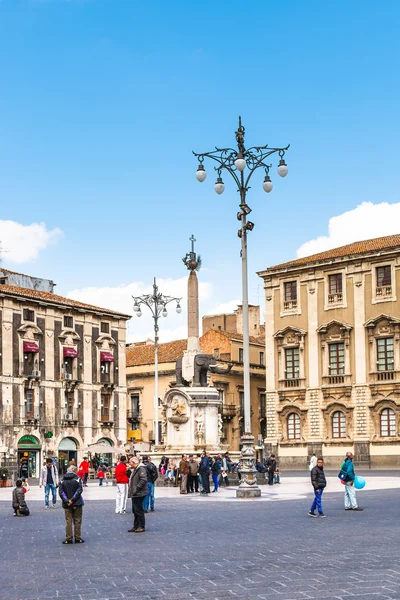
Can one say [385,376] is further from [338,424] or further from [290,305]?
[290,305]

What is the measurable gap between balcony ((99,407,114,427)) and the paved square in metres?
43.7

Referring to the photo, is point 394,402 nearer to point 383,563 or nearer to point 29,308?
point 29,308

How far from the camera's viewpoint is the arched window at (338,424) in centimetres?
6050

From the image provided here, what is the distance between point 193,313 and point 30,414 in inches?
998

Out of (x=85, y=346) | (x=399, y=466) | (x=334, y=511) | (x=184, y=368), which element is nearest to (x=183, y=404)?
(x=184, y=368)

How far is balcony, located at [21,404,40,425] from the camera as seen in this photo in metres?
60.3

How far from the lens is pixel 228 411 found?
2889 inches

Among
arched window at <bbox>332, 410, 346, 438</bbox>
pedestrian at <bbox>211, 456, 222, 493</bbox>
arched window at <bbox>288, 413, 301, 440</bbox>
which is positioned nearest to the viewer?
pedestrian at <bbox>211, 456, 222, 493</bbox>

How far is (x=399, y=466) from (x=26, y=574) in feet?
154

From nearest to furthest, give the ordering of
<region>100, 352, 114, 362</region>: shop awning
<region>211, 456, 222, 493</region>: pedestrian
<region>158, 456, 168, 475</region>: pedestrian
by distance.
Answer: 1. <region>211, 456, 222, 493</region>: pedestrian
2. <region>158, 456, 168, 475</region>: pedestrian
3. <region>100, 352, 114, 362</region>: shop awning

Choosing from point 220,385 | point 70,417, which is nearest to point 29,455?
point 70,417

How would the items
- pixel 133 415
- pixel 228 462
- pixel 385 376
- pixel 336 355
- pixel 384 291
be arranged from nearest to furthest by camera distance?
pixel 228 462 → pixel 385 376 → pixel 384 291 → pixel 336 355 → pixel 133 415

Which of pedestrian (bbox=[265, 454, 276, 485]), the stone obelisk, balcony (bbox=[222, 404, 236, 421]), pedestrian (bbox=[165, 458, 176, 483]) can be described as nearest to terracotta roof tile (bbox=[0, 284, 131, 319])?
balcony (bbox=[222, 404, 236, 421])

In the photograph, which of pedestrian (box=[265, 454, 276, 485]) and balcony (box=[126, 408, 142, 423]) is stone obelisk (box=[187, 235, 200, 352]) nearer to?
pedestrian (box=[265, 454, 276, 485])
